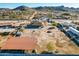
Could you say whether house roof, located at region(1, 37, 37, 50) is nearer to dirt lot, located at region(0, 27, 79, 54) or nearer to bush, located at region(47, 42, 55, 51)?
dirt lot, located at region(0, 27, 79, 54)

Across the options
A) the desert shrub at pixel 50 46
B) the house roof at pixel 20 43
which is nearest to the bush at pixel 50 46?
the desert shrub at pixel 50 46

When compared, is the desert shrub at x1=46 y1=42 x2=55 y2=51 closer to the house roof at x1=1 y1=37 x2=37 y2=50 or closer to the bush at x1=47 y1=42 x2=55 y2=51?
the bush at x1=47 y1=42 x2=55 y2=51

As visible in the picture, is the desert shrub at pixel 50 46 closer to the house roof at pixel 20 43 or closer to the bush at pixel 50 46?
the bush at pixel 50 46

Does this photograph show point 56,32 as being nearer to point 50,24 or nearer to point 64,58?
point 50,24

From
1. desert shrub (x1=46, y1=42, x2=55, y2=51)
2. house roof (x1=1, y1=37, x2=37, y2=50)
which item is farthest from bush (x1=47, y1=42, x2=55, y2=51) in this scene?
house roof (x1=1, y1=37, x2=37, y2=50)

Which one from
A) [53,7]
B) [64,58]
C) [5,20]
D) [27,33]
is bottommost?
[64,58]

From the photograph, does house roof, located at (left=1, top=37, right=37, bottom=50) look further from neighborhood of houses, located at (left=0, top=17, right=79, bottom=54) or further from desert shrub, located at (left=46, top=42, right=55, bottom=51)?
desert shrub, located at (left=46, top=42, right=55, bottom=51)

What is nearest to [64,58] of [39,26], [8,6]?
[39,26]

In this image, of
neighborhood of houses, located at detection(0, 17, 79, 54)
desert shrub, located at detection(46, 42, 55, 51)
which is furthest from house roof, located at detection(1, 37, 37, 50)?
desert shrub, located at detection(46, 42, 55, 51)
